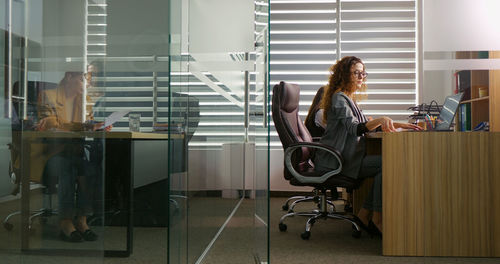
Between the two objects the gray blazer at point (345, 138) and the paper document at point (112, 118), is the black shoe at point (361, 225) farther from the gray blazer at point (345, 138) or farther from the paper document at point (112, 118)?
the paper document at point (112, 118)

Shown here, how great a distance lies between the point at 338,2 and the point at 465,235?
137 inches

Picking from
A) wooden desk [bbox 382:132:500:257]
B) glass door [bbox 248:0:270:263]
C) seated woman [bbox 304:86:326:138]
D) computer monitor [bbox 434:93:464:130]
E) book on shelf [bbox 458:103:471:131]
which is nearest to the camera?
glass door [bbox 248:0:270:263]

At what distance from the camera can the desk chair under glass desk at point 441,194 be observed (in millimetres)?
2600

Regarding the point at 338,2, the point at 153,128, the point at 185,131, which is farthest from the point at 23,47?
the point at 338,2

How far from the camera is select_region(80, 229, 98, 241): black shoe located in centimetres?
137

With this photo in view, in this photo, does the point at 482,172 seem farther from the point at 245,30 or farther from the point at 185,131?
the point at 185,131

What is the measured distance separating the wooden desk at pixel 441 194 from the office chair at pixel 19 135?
185 cm

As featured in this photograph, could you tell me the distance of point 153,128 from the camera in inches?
65.5

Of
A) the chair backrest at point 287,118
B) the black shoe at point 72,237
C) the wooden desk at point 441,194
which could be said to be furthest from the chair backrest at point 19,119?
the chair backrest at point 287,118

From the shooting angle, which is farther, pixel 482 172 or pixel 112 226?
pixel 482 172

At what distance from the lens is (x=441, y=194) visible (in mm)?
2623

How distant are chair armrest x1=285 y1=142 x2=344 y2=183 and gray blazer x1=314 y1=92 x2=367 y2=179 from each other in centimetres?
5

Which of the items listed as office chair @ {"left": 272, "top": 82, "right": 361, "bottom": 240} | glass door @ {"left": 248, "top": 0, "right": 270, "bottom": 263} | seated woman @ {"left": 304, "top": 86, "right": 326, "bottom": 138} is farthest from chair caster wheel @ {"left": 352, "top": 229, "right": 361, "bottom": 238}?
seated woman @ {"left": 304, "top": 86, "right": 326, "bottom": 138}

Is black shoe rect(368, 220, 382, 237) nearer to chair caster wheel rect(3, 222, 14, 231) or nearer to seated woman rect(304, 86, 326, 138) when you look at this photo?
seated woman rect(304, 86, 326, 138)
